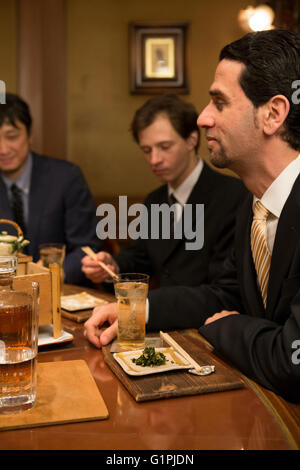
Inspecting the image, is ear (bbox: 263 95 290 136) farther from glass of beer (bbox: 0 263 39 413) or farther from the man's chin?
glass of beer (bbox: 0 263 39 413)

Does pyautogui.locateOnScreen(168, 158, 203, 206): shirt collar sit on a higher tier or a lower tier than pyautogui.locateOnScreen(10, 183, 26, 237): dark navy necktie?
higher

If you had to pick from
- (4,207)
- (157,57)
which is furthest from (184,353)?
(157,57)

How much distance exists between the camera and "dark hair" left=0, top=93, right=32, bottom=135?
9.91 feet

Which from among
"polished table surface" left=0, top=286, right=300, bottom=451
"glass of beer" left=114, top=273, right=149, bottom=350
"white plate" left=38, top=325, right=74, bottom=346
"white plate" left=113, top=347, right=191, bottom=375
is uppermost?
"glass of beer" left=114, top=273, right=149, bottom=350

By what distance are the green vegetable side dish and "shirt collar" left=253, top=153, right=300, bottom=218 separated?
62 centimetres

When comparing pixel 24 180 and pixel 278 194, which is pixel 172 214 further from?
pixel 278 194

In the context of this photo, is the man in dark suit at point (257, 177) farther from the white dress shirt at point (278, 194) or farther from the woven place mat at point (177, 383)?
the woven place mat at point (177, 383)

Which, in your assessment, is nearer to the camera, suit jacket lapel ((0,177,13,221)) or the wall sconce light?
suit jacket lapel ((0,177,13,221))

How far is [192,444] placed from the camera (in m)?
0.88

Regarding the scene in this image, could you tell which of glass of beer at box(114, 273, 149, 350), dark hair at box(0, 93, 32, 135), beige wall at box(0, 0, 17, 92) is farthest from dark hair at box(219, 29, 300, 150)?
beige wall at box(0, 0, 17, 92)

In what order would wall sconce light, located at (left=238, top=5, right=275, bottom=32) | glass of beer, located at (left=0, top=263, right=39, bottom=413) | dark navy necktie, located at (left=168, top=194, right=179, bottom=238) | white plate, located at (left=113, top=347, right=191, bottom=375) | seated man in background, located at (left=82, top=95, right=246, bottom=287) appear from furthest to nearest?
1. wall sconce light, located at (left=238, top=5, right=275, bottom=32)
2. dark navy necktie, located at (left=168, top=194, right=179, bottom=238)
3. seated man in background, located at (left=82, top=95, right=246, bottom=287)
4. white plate, located at (left=113, top=347, right=191, bottom=375)
5. glass of beer, located at (left=0, top=263, right=39, bottom=413)

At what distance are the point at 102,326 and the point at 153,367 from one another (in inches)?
16.4

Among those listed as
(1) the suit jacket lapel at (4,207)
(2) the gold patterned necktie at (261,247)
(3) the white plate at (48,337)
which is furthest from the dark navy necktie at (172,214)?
(3) the white plate at (48,337)
